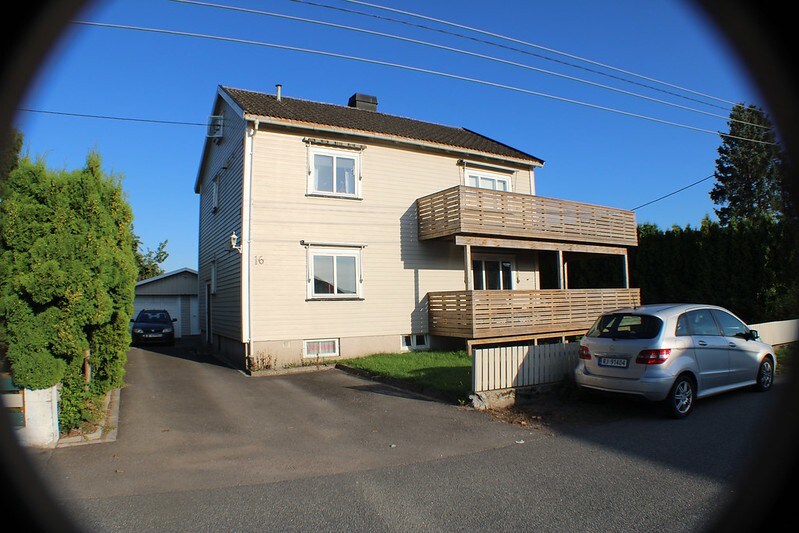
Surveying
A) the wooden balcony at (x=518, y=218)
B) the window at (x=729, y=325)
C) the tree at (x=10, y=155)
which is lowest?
the window at (x=729, y=325)

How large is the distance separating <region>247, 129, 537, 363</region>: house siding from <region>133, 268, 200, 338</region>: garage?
17634 mm

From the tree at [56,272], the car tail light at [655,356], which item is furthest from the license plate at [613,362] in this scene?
the tree at [56,272]

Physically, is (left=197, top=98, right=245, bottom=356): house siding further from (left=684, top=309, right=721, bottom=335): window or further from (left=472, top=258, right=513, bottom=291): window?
(left=684, top=309, right=721, bottom=335): window

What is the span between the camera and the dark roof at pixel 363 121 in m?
15.2

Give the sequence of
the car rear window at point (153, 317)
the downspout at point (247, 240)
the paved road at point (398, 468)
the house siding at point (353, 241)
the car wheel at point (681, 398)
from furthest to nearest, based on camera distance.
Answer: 1. the car rear window at point (153, 317)
2. the house siding at point (353, 241)
3. the downspout at point (247, 240)
4. the car wheel at point (681, 398)
5. the paved road at point (398, 468)

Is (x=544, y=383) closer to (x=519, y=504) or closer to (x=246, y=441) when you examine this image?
(x=519, y=504)

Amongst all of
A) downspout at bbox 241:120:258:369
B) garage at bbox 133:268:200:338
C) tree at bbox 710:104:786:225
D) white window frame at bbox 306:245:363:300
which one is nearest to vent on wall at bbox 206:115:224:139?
downspout at bbox 241:120:258:369

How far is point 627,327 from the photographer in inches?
318

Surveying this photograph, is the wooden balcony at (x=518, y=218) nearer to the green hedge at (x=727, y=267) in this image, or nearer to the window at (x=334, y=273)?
the green hedge at (x=727, y=267)

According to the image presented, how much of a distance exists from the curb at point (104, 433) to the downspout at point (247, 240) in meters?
4.73

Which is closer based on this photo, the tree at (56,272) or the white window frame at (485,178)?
the tree at (56,272)

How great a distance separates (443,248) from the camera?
16.9 m

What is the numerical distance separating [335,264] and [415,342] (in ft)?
12.8

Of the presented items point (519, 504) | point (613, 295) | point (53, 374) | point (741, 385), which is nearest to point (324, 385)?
point (53, 374)
